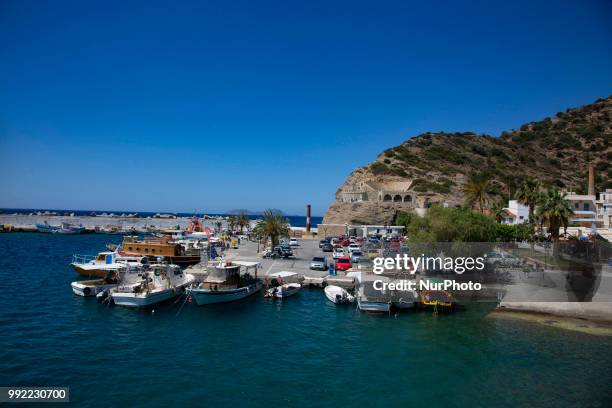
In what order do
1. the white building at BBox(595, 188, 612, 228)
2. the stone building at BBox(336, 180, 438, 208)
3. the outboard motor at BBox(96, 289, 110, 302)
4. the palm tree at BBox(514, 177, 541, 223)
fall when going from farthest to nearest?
the stone building at BBox(336, 180, 438, 208), the white building at BBox(595, 188, 612, 228), the palm tree at BBox(514, 177, 541, 223), the outboard motor at BBox(96, 289, 110, 302)

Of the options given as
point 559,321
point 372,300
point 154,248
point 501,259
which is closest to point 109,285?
point 154,248

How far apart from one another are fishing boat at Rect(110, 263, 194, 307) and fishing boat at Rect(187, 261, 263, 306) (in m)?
1.71

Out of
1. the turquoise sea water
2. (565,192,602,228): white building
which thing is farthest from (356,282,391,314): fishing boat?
(565,192,602,228): white building

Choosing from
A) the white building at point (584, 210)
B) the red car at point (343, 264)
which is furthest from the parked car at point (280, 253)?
the white building at point (584, 210)

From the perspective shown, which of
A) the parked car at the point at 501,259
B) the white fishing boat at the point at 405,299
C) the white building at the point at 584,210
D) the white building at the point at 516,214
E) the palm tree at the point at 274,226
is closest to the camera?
the white fishing boat at the point at 405,299

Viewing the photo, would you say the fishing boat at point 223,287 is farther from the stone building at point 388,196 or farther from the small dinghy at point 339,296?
the stone building at point 388,196

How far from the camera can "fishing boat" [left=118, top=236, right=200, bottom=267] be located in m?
48.4

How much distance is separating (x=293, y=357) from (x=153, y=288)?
1656 centimetres

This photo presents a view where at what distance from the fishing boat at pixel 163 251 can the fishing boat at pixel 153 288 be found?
11.0 m

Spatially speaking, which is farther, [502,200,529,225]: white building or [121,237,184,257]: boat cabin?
[502,200,529,225]: white building

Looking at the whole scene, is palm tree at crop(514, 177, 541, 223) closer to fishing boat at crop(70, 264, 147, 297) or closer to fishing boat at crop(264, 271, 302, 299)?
fishing boat at crop(264, 271, 302, 299)

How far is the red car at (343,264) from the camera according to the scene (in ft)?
142

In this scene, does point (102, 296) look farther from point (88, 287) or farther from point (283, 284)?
point (283, 284)

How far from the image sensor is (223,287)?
33938 millimetres
